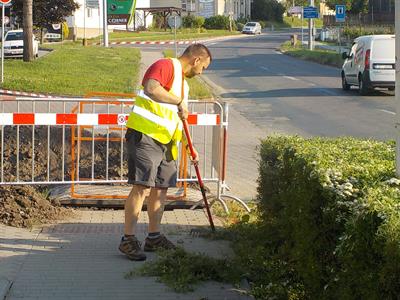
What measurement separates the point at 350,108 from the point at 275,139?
16.2 metres

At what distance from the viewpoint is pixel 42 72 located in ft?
101

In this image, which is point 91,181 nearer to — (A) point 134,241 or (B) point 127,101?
(B) point 127,101

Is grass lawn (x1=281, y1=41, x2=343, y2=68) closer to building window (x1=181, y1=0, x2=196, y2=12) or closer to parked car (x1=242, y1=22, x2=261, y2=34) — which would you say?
parked car (x1=242, y1=22, x2=261, y2=34)

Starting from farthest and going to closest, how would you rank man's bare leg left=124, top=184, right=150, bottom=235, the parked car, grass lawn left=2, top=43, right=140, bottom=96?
1. the parked car
2. grass lawn left=2, top=43, right=140, bottom=96
3. man's bare leg left=124, top=184, right=150, bottom=235

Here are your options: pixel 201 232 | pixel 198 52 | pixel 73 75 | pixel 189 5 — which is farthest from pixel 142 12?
pixel 198 52

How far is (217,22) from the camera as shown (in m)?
107

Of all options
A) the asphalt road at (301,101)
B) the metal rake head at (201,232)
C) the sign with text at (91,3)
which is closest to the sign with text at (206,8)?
the sign with text at (91,3)

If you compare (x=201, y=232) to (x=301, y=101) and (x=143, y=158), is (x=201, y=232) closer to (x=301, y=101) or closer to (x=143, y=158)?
(x=143, y=158)

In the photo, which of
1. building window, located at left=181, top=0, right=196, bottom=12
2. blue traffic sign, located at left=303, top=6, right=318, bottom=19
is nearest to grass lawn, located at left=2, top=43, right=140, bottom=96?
blue traffic sign, located at left=303, top=6, right=318, bottom=19

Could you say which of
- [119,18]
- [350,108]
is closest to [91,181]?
[350,108]

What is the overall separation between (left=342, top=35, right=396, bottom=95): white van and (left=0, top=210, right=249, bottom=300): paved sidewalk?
60.2 feet

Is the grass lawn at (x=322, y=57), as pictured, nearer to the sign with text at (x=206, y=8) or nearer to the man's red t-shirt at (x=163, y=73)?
the man's red t-shirt at (x=163, y=73)

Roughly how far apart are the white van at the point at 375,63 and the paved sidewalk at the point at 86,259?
18364mm

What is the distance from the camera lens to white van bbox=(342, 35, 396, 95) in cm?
2603
